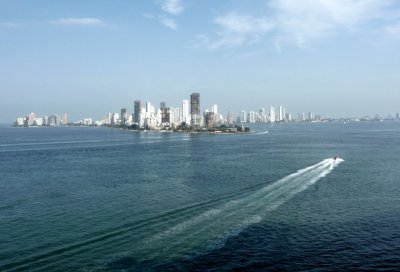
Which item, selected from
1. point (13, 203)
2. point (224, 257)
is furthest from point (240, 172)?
point (224, 257)

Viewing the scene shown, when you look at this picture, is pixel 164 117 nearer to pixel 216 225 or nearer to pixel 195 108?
pixel 195 108

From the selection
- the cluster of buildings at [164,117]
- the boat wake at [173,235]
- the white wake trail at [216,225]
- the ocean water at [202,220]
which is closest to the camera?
the boat wake at [173,235]

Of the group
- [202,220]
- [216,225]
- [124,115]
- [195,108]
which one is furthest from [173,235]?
[124,115]

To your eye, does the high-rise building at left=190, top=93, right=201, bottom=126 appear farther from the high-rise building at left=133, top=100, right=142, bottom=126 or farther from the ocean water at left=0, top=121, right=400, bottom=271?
the ocean water at left=0, top=121, right=400, bottom=271

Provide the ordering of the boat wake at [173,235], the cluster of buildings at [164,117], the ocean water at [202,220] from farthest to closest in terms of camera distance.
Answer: the cluster of buildings at [164,117] < the ocean water at [202,220] < the boat wake at [173,235]

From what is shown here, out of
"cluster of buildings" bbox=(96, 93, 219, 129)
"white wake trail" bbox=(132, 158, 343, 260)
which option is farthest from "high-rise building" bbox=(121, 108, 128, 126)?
"white wake trail" bbox=(132, 158, 343, 260)

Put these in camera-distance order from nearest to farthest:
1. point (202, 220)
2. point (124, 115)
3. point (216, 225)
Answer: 1. point (216, 225)
2. point (202, 220)
3. point (124, 115)

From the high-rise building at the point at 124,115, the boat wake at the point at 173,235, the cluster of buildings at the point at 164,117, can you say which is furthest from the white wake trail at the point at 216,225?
the high-rise building at the point at 124,115

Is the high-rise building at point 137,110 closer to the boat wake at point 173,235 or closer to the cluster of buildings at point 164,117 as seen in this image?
the cluster of buildings at point 164,117

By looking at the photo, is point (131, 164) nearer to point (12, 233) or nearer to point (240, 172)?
point (240, 172)

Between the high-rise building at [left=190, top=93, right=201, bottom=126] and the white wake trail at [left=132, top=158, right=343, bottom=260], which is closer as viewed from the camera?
the white wake trail at [left=132, top=158, right=343, bottom=260]

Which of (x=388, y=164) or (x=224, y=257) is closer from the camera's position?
(x=224, y=257)
